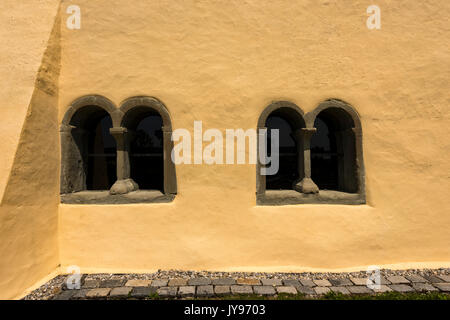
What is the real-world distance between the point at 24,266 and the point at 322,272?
11.8 feet

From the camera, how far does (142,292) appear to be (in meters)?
2.66

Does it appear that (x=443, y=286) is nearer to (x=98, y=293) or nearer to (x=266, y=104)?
(x=266, y=104)

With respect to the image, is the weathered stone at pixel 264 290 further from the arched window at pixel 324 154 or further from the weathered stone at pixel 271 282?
the arched window at pixel 324 154

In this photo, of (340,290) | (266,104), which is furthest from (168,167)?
(340,290)

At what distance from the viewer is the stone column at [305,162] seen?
130 inches

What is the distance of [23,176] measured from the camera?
2.70m

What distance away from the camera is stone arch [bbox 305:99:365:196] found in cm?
331

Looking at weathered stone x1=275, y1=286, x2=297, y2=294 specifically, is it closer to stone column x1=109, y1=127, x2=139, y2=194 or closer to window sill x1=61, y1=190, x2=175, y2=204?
window sill x1=61, y1=190, x2=175, y2=204

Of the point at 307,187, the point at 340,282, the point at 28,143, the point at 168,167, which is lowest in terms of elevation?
the point at 340,282

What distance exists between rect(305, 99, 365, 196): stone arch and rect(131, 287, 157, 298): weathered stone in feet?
9.38

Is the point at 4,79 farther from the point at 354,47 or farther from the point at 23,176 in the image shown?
the point at 354,47

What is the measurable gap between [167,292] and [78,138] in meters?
2.49

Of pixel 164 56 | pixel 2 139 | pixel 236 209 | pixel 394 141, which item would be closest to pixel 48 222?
pixel 2 139

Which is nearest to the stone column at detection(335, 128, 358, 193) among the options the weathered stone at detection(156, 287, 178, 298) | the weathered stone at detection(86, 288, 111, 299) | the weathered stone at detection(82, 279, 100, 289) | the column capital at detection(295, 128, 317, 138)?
the column capital at detection(295, 128, 317, 138)
